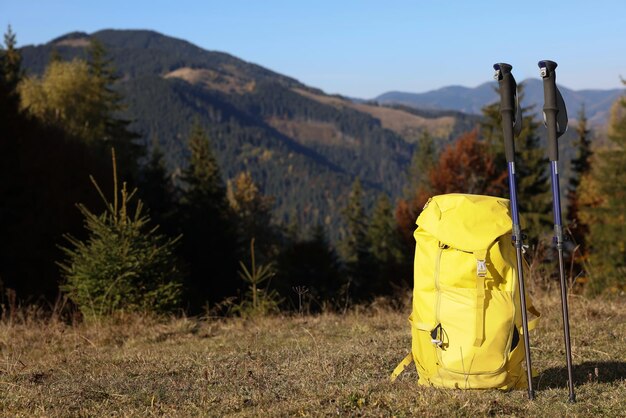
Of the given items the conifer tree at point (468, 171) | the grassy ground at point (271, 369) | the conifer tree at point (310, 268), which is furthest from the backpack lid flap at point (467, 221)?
the conifer tree at point (468, 171)

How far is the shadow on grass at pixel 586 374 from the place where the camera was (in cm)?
575

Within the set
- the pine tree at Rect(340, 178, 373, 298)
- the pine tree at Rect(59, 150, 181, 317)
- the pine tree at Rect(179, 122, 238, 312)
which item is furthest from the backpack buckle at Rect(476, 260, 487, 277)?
the pine tree at Rect(340, 178, 373, 298)

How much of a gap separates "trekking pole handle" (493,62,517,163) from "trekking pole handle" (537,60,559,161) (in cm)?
23

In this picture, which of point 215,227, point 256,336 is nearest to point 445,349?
point 256,336

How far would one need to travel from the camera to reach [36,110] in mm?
46969

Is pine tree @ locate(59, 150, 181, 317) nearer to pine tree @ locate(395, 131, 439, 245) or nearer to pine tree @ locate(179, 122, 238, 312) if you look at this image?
pine tree @ locate(179, 122, 238, 312)

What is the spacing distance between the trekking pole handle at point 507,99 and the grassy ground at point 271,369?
6.21 ft

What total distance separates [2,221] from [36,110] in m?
22.6

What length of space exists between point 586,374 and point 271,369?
9.45 ft

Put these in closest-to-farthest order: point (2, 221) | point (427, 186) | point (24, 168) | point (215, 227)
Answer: point (2, 221), point (24, 168), point (215, 227), point (427, 186)

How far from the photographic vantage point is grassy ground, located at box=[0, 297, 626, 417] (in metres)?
4.96

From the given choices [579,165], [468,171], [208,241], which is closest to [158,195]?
[208,241]

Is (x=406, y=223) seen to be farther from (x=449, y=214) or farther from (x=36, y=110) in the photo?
(x=449, y=214)

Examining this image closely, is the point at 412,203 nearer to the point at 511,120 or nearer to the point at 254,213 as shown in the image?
the point at 254,213
